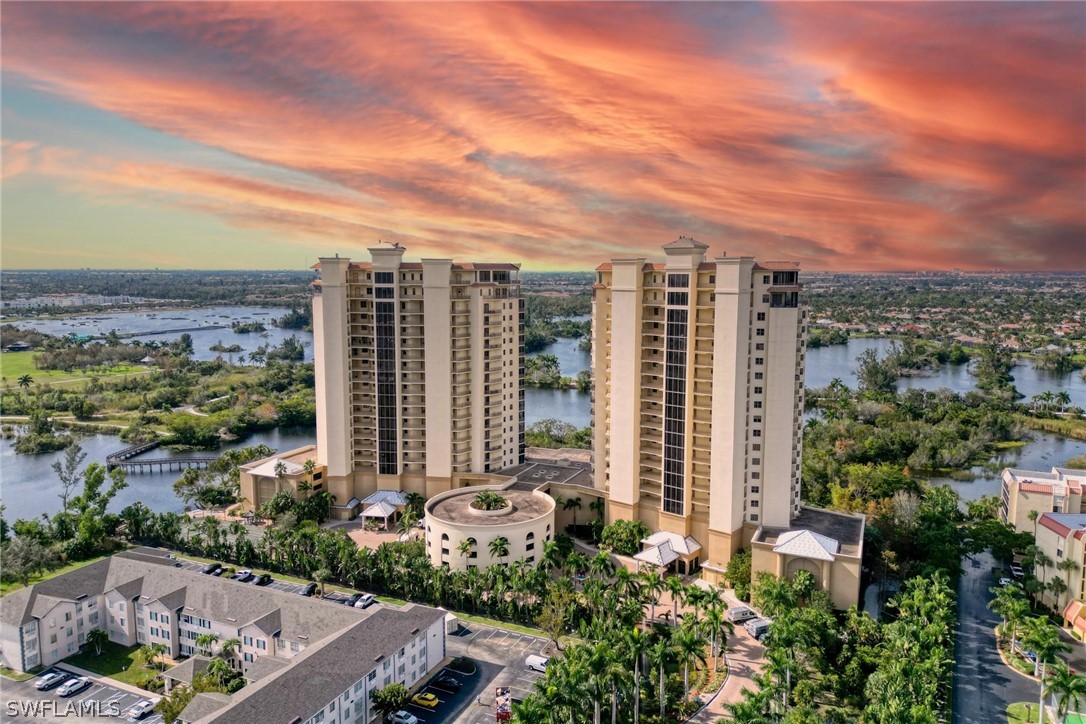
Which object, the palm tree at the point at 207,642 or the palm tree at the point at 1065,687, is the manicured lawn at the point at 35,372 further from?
the palm tree at the point at 1065,687

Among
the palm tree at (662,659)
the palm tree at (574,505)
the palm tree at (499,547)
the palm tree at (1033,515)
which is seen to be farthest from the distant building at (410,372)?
the palm tree at (1033,515)

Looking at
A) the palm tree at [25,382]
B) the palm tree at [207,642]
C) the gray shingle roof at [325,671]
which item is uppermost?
the palm tree at [25,382]

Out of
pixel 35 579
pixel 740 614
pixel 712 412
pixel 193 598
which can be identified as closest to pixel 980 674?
pixel 740 614

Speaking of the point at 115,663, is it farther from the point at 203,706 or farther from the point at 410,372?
the point at 410,372

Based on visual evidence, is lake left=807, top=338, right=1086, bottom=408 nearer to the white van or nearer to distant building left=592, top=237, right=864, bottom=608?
distant building left=592, top=237, right=864, bottom=608

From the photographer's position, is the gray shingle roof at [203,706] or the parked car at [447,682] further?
the parked car at [447,682]

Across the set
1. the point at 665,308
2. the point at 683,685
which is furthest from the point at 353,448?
the point at 683,685
